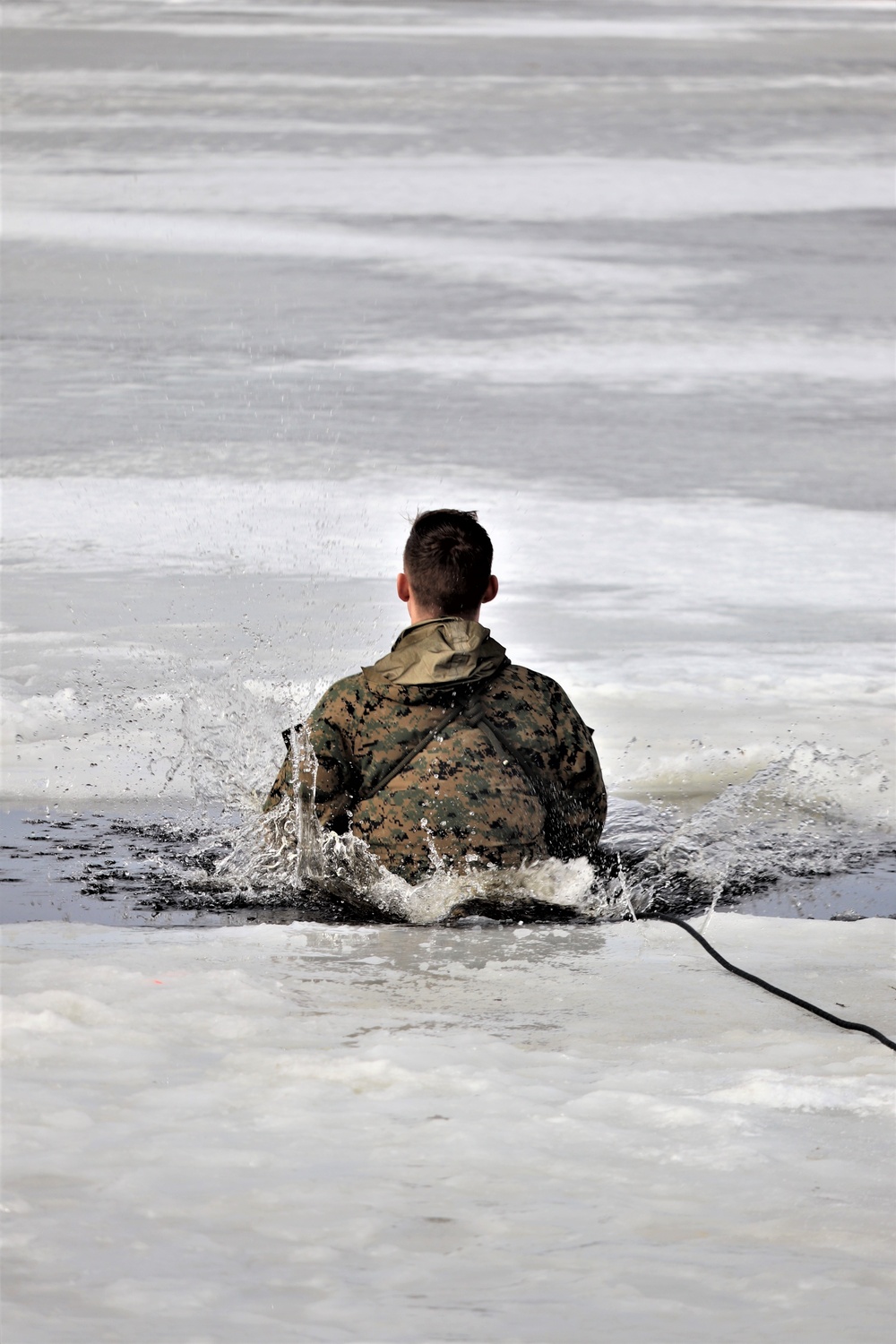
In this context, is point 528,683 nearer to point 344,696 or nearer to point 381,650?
point 344,696

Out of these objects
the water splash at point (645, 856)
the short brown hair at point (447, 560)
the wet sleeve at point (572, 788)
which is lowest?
the water splash at point (645, 856)

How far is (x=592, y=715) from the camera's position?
6273 mm

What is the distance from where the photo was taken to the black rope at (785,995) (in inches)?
140

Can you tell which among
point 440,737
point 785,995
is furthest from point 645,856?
point 785,995

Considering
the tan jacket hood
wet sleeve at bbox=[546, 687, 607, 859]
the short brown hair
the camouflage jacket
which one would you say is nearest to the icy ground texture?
the camouflage jacket

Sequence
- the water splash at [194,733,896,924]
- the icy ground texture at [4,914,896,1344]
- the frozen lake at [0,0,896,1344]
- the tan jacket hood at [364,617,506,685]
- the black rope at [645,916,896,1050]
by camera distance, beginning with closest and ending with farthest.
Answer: the icy ground texture at [4,914,896,1344] → the frozen lake at [0,0,896,1344] → the black rope at [645,916,896,1050] → the tan jacket hood at [364,617,506,685] → the water splash at [194,733,896,924]

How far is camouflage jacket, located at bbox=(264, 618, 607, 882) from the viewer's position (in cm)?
434

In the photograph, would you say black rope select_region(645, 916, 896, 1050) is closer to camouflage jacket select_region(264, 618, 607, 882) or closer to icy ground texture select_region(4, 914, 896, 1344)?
icy ground texture select_region(4, 914, 896, 1344)

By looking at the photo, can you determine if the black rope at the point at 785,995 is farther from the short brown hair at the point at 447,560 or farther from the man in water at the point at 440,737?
the short brown hair at the point at 447,560

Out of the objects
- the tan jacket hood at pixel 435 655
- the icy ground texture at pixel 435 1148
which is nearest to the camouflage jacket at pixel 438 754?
the tan jacket hood at pixel 435 655

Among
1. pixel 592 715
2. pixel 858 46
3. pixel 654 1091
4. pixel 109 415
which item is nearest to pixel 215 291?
pixel 109 415

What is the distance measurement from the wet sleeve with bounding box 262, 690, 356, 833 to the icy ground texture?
41cm

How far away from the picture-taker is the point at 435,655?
4305 millimetres

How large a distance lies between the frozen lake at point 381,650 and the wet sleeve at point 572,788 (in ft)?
0.83
